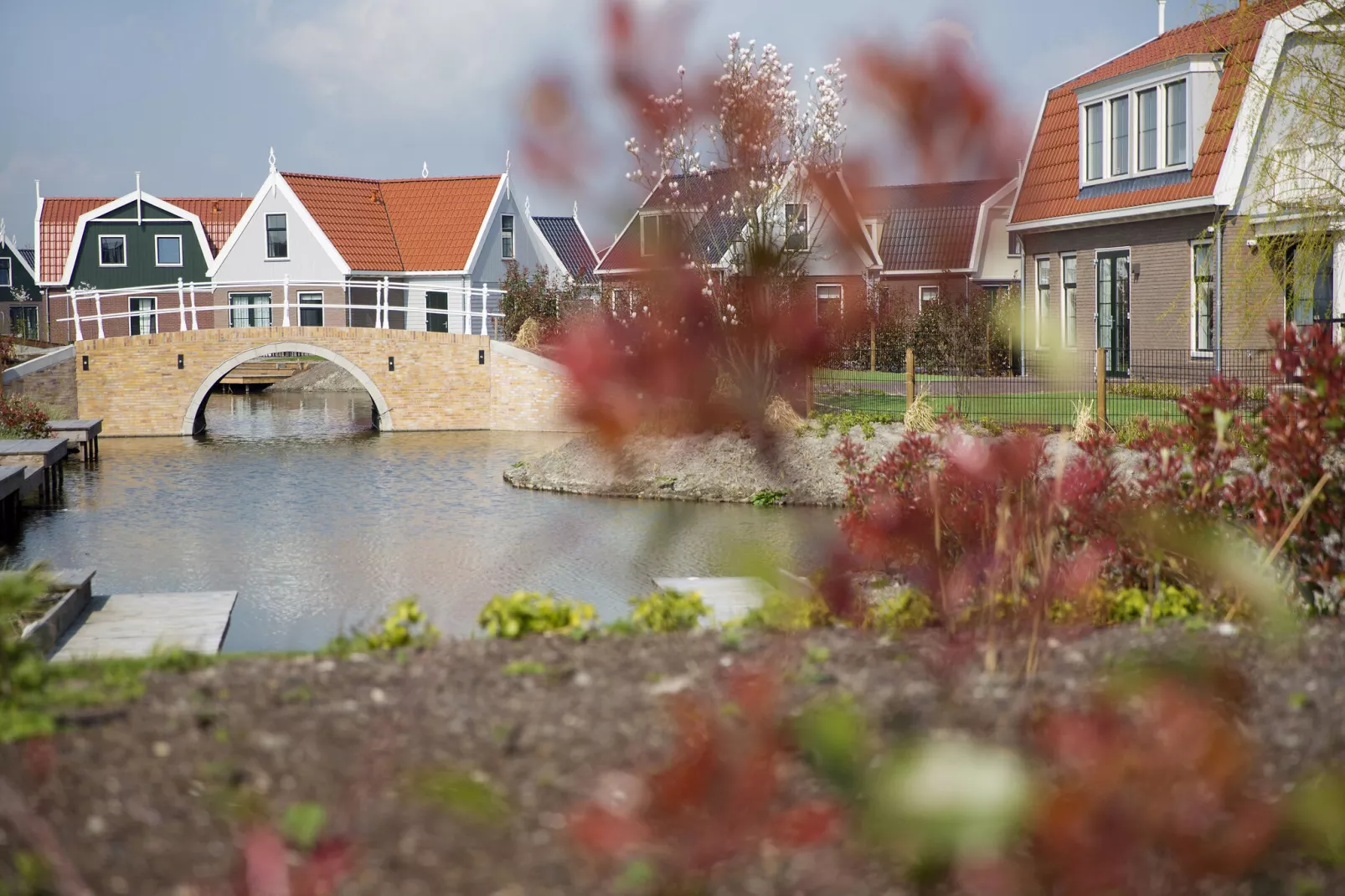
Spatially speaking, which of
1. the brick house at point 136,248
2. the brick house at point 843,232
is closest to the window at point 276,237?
the brick house at point 136,248

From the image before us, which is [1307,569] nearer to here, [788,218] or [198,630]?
[788,218]

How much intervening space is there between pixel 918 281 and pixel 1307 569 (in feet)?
16.3

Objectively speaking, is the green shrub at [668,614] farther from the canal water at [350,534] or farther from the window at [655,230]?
the window at [655,230]

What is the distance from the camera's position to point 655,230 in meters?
1.41

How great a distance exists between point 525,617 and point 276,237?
39.6 meters

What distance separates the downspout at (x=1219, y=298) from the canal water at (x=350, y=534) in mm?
7463

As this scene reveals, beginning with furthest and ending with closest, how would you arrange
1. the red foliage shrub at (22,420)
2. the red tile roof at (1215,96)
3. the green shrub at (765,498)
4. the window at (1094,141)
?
the window at (1094,141) < the red foliage shrub at (22,420) < the red tile roof at (1215,96) < the green shrub at (765,498)

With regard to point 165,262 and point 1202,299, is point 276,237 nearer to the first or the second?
point 165,262

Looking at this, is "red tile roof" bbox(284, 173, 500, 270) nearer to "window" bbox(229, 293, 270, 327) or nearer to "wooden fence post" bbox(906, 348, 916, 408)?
"window" bbox(229, 293, 270, 327)

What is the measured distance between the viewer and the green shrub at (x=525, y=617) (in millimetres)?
5109

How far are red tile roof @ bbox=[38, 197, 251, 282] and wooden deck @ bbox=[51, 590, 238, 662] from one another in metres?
43.2

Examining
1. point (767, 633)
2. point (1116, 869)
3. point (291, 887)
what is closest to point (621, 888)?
point (291, 887)

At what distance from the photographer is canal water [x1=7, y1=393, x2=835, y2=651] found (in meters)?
8.20

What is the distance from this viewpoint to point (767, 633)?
496 centimetres
